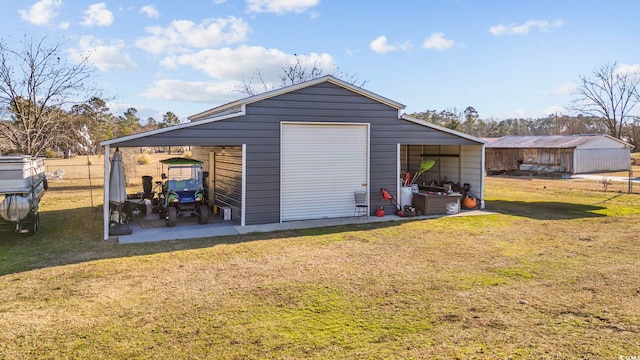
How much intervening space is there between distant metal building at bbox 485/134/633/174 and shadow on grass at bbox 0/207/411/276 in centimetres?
2304

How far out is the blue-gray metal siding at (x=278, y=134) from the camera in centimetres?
993

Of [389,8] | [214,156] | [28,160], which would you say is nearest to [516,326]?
[28,160]

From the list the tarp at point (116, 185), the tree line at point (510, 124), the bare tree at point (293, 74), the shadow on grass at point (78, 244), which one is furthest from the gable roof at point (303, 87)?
the tree line at point (510, 124)

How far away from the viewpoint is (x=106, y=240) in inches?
347

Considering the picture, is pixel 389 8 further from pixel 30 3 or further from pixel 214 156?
pixel 30 3

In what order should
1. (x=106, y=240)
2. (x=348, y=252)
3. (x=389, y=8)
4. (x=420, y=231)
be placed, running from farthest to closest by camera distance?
(x=389, y=8) → (x=420, y=231) → (x=106, y=240) → (x=348, y=252)

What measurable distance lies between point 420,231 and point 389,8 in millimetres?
9431

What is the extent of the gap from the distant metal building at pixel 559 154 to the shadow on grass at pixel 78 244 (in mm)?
23038

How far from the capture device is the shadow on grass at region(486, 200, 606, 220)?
11.9 meters

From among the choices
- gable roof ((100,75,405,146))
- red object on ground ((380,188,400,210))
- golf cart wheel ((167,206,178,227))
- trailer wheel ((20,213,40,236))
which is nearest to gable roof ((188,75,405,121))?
gable roof ((100,75,405,146))

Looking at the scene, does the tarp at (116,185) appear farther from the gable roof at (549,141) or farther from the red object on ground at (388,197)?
the gable roof at (549,141)

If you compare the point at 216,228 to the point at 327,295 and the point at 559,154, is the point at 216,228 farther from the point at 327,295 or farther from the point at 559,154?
the point at 559,154

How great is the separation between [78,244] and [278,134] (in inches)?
206

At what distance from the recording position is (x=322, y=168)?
11.3 meters
